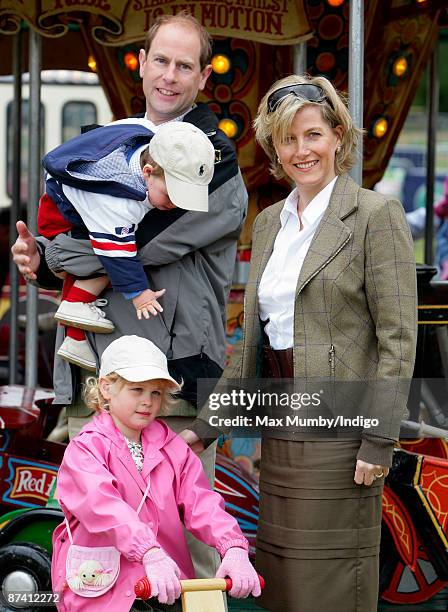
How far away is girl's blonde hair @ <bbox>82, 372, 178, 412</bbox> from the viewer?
3.50 metres

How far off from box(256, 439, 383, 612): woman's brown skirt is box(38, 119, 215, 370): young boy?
0.67 m

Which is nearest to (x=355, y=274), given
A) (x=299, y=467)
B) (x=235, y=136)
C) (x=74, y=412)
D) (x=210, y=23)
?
(x=299, y=467)

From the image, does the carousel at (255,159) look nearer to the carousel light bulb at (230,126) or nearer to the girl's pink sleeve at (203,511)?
the carousel light bulb at (230,126)

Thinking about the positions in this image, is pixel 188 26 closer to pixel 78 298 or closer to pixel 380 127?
pixel 78 298

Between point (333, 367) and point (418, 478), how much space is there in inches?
53.0

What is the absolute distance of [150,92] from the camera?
12.1 ft

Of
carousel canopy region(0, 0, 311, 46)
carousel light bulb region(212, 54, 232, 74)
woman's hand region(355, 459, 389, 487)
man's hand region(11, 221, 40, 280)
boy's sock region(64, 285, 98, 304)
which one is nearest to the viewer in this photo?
woman's hand region(355, 459, 389, 487)

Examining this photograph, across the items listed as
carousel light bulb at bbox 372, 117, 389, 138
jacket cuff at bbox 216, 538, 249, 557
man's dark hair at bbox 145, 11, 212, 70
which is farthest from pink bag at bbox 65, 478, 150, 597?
carousel light bulb at bbox 372, 117, 389, 138

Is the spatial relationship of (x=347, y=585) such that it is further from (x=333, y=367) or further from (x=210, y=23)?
(x=210, y=23)

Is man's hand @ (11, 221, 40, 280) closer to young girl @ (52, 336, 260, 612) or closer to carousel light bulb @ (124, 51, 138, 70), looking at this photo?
young girl @ (52, 336, 260, 612)

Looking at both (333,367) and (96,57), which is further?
(96,57)

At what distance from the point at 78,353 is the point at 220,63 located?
2.93m

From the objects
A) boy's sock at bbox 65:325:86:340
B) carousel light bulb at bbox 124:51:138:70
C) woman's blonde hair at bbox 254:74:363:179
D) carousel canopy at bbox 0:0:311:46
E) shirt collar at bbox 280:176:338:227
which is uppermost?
carousel canopy at bbox 0:0:311:46

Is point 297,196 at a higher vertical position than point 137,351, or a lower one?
higher
